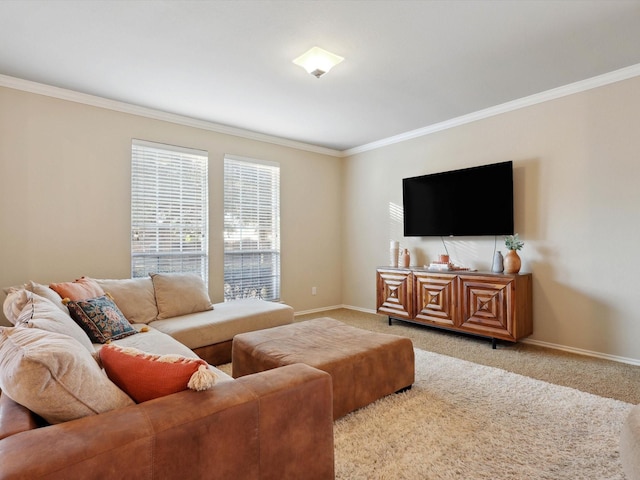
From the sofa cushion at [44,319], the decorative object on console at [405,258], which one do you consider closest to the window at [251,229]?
the decorative object on console at [405,258]

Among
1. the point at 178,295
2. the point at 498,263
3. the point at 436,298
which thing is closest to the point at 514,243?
the point at 498,263

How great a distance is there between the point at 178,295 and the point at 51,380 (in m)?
2.53

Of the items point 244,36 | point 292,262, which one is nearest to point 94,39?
point 244,36

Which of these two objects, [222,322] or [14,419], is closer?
[14,419]

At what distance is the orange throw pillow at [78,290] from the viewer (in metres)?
2.64

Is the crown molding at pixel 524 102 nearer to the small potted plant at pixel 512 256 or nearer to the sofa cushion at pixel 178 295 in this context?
the small potted plant at pixel 512 256

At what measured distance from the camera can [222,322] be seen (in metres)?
3.13

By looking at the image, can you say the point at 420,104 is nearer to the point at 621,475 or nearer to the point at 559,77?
the point at 559,77

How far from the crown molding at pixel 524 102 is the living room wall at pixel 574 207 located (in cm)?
6

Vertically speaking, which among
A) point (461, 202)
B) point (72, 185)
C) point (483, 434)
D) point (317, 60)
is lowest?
point (483, 434)

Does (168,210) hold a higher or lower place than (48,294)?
higher

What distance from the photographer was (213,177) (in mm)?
4449

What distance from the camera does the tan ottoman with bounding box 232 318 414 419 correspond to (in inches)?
84.0

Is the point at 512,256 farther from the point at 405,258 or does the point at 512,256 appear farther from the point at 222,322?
the point at 222,322
